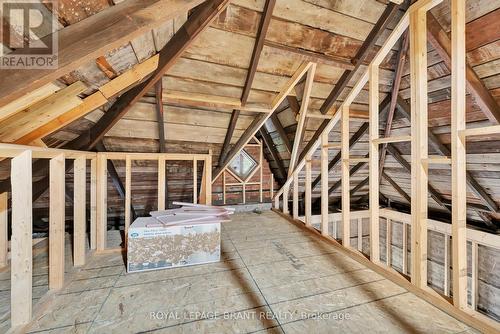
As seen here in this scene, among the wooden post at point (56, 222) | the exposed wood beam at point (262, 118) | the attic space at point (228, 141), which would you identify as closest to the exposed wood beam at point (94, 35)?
the attic space at point (228, 141)

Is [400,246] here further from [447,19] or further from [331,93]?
[447,19]

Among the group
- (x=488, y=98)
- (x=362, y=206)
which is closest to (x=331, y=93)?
(x=488, y=98)

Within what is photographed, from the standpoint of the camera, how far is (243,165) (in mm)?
4637

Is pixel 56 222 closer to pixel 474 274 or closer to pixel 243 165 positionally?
pixel 243 165

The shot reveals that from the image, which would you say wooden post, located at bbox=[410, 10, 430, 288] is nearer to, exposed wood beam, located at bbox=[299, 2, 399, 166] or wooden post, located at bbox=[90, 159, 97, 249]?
exposed wood beam, located at bbox=[299, 2, 399, 166]

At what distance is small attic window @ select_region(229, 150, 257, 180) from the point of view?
4566mm

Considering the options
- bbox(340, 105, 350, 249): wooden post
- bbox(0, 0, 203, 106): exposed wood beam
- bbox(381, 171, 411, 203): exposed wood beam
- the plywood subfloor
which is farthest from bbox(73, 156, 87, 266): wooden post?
bbox(381, 171, 411, 203): exposed wood beam

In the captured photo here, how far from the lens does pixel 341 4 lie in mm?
1808

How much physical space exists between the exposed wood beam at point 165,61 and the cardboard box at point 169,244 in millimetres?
1097

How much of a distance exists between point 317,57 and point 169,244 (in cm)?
235

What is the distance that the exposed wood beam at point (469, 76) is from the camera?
1.86 metres

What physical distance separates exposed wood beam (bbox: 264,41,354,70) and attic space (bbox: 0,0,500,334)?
0.05 feet

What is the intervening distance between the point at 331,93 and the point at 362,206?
3867 millimetres

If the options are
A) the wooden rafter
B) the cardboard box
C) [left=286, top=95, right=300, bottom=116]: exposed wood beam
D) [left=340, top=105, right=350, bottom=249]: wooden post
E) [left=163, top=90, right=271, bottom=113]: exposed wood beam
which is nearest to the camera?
the wooden rafter
